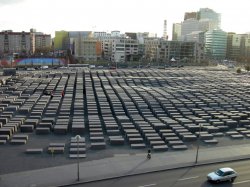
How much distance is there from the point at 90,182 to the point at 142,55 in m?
124

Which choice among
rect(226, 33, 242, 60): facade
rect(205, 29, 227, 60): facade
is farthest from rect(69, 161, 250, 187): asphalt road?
rect(226, 33, 242, 60): facade

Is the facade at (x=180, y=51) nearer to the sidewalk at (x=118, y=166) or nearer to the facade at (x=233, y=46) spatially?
the facade at (x=233, y=46)

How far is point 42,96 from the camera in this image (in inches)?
1854

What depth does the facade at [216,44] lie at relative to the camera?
18212cm

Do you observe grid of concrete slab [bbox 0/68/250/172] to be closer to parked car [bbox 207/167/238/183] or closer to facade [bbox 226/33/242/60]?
parked car [bbox 207/167/238/183]

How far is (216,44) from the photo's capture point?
7234 inches

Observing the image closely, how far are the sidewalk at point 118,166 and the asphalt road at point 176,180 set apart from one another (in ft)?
2.07

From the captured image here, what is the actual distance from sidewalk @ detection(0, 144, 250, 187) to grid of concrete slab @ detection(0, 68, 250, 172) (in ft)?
5.15

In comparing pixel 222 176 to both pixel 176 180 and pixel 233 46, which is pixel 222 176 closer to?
pixel 176 180


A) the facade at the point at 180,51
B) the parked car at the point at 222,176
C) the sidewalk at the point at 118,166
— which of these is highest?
the facade at the point at 180,51

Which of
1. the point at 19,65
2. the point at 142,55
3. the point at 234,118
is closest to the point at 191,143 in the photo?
the point at 234,118

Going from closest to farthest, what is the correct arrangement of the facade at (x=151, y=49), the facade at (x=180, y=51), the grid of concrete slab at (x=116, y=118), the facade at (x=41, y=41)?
1. the grid of concrete slab at (x=116, y=118)
2. the facade at (x=180, y=51)
3. the facade at (x=151, y=49)
4. the facade at (x=41, y=41)


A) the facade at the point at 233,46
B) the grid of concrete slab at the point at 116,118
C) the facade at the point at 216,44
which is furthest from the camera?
the facade at the point at 233,46

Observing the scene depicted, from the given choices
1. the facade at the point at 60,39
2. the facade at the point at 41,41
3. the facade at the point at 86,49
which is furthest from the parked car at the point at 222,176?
the facade at the point at 60,39
